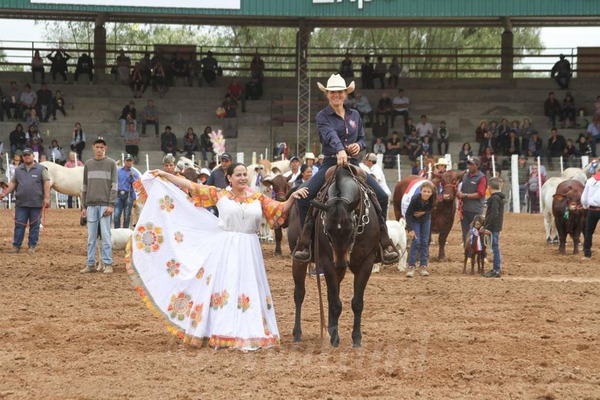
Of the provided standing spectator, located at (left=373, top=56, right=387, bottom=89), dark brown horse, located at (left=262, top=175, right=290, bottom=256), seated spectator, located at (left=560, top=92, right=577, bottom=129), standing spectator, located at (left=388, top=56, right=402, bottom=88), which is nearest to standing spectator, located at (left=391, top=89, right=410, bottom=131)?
standing spectator, located at (left=373, top=56, right=387, bottom=89)

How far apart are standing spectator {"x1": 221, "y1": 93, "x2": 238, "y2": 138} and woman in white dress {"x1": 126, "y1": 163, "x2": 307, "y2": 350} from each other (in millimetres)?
28140

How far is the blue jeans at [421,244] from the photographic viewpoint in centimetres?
1703

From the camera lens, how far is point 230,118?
39.2 m

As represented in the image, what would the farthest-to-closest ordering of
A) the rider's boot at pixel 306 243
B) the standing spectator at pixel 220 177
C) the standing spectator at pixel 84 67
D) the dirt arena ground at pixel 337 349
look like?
the standing spectator at pixel 84 67, the standing spectator at pixel 220 177, the rider's boot at pixel 306 243, the dirt arena ground at pixel 337 349

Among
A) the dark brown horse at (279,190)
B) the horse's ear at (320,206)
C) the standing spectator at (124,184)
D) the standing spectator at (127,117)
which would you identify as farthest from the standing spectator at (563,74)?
the horse's ear at (320,206)

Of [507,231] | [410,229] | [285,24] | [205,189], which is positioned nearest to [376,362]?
[205,189]

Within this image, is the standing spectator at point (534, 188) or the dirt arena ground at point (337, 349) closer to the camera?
the dirt arena ground at point (337, 349)

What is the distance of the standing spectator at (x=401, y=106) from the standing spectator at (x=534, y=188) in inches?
255

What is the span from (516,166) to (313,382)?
24709 millimetres

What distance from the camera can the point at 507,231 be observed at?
2606 cm

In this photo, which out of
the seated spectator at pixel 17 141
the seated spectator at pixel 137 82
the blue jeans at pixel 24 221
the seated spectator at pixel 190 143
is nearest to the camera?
the blue jeans at pixel 24 221

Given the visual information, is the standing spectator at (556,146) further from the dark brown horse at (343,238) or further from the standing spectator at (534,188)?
the dark brown horse at (343,238)

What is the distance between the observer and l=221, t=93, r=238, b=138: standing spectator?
38938mm

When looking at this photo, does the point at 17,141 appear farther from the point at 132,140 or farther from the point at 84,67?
the point at 84,67
